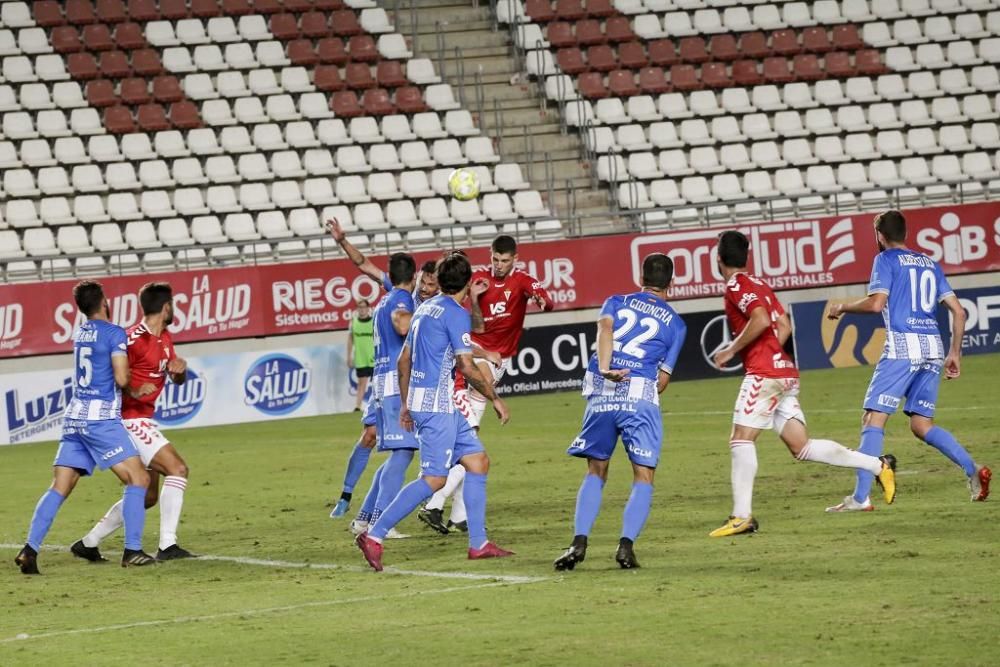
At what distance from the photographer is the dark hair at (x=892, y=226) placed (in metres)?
12.2

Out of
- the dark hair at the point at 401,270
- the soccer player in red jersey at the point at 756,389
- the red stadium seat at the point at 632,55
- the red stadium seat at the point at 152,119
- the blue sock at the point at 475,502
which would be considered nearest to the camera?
the blue sock at the point at 475,502

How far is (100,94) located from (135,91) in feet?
2.18

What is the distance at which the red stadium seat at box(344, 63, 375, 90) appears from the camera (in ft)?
108

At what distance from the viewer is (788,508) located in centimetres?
1280

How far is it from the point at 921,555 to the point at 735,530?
1692mm

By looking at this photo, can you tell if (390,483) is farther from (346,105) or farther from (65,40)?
(65,40)

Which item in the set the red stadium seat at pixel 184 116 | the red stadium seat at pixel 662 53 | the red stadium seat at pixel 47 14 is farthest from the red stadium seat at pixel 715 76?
the red stadium seat at pixel 47 14

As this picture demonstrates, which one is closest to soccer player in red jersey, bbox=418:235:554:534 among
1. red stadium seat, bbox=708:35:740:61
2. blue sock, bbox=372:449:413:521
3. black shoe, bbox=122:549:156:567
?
blue sock, bbox=372:449:413:521

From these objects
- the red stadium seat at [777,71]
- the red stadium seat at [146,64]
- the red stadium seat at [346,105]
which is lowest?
the red stadium seat at [346,105]

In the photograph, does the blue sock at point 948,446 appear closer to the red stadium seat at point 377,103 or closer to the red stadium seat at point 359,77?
the red stadium seat at point 377,103

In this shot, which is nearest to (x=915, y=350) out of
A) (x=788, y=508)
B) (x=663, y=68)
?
(x=788, y=508)

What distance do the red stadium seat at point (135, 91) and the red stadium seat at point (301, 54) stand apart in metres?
3.11

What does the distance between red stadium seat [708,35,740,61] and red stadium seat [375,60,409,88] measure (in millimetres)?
6793

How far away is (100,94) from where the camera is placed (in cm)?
3125
